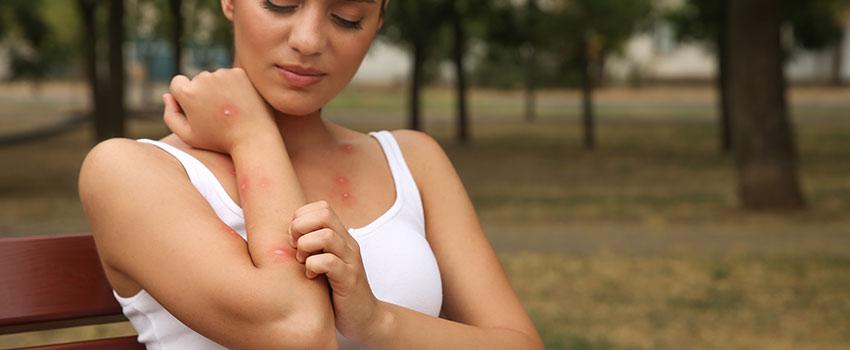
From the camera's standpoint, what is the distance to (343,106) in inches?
1687

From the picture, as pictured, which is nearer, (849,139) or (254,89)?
(254,89)

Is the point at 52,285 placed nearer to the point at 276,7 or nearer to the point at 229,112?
the point at 229,112

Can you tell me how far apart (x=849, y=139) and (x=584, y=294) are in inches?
722

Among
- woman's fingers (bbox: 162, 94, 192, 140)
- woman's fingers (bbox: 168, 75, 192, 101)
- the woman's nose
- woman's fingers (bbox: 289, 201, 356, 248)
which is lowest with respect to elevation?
woman's fingers (bbox: 289, 201, 356, 248)

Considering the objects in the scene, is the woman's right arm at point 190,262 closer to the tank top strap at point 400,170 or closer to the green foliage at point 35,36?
the tank top strap at point 400,170

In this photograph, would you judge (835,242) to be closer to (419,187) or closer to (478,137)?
(419,187)

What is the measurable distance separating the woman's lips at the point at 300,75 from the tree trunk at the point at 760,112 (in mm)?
10085

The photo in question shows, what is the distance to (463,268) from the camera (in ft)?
7.78

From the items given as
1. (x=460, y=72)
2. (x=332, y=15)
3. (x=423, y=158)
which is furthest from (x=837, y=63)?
(x=332, y=15)

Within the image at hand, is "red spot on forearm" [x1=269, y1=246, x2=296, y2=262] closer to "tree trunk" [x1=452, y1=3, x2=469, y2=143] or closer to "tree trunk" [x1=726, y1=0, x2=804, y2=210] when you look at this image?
"tree trunk" [x1=726, y1=0, x2=804, y2=210]

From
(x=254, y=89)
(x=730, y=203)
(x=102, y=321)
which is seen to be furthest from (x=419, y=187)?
(x=730, y=203)

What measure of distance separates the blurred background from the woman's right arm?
3.68 meters

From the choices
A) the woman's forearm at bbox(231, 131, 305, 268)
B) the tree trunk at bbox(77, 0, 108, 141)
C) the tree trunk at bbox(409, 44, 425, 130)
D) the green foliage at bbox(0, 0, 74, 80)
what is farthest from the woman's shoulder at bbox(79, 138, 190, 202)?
the green foliage at bbox(0, 0, 74, 80)

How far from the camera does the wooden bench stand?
7.45ft
